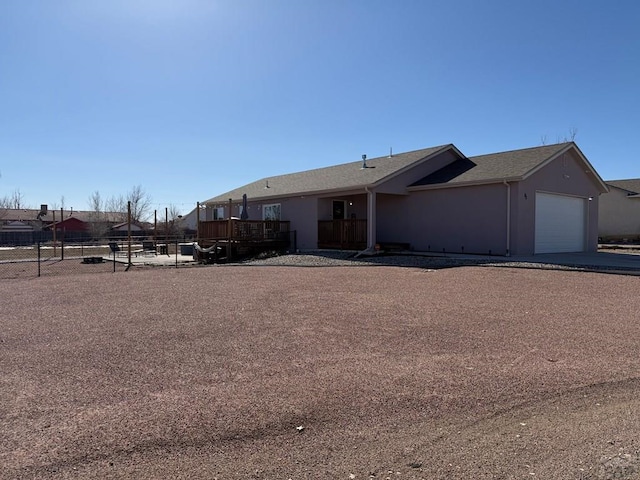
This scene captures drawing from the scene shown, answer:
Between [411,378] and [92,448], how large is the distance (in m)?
2.82

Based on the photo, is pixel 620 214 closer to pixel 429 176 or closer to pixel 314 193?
pixel 429 176

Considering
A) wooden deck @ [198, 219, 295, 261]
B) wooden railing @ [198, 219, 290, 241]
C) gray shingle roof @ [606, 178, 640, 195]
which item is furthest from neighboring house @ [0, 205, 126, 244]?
gray shingle roof @ [606, 178, 640, 195]

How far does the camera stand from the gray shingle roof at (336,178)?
64.8 ft

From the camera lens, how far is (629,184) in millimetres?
35219

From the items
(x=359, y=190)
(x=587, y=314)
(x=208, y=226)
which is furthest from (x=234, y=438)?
(x=208, y=226)

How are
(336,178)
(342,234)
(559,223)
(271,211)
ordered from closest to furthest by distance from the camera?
(559,223)
(342,234)
(336,178)
(271,211)

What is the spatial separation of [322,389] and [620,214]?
116 feet

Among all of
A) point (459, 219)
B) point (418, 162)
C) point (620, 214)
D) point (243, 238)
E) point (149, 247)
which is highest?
point (418, 162)

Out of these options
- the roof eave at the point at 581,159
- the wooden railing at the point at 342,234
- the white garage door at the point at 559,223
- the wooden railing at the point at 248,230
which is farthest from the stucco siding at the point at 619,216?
the wooden railing at the point at 248,230

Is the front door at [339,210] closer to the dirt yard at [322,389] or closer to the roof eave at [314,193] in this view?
the roof eave at [314,193]

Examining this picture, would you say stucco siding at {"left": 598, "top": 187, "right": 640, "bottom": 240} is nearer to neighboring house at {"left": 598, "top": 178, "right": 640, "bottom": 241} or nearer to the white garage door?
neighboring house at {"left": 598, "top": 178, "right": 640, "bottom": 241}

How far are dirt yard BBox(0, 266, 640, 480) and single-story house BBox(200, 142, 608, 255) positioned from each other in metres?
9.21

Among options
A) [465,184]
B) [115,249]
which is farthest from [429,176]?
[115,249]

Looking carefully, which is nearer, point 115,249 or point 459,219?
point 459,219
